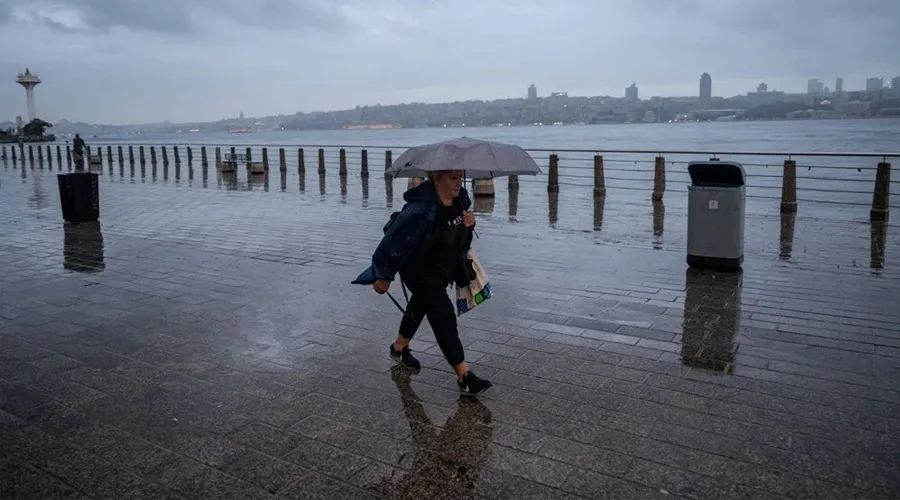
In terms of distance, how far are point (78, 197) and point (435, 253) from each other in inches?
405

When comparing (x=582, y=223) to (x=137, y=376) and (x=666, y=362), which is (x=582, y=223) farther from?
(x=137, y=376)

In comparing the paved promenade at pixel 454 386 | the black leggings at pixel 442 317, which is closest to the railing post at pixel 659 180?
the paved promenade at pixel 454 386

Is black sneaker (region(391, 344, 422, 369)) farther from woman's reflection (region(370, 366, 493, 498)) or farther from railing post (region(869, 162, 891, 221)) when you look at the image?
railing post (region(869, 162, 891, 221))

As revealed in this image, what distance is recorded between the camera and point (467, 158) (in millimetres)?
4496

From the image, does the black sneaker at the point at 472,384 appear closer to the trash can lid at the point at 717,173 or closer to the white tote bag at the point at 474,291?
the white tote bag at the point at 474,291

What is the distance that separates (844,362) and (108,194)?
19066 mm

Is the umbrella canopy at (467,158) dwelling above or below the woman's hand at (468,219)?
above

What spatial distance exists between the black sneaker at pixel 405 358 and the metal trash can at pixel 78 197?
966 cm

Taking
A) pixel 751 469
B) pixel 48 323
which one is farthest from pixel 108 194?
pixel 751 469

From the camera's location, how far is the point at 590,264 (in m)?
9.00

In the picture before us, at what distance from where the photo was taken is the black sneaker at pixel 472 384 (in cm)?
474

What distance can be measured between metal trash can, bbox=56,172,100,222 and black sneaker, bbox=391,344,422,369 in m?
9.66

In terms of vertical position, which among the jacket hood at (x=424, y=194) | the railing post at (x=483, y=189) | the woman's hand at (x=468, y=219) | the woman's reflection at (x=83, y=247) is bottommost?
the woman's reflection at (x=83, y=247)

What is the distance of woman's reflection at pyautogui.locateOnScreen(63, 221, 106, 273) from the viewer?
9.22 metres
